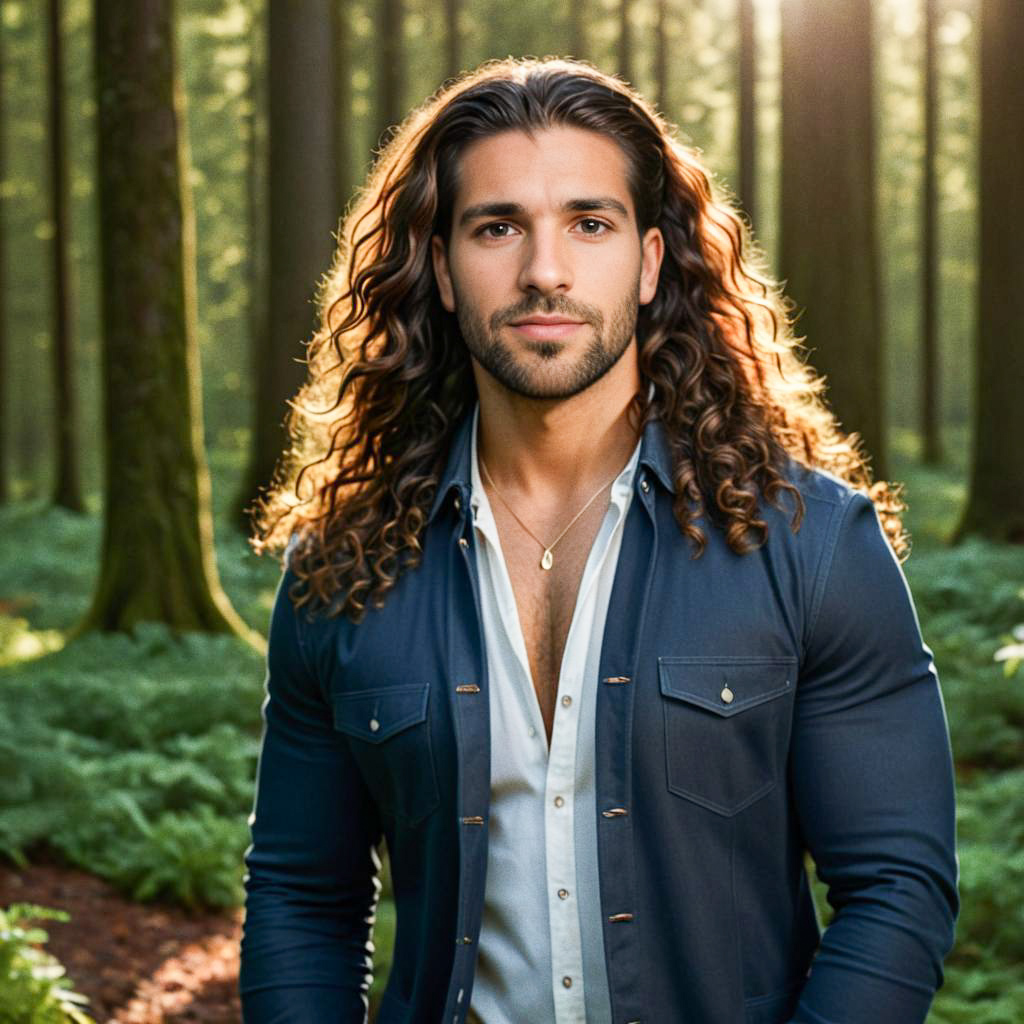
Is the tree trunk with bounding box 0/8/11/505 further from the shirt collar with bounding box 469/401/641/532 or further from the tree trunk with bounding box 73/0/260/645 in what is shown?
the shirt collar with bounding box 469/401/641/532

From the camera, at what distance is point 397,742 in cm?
268

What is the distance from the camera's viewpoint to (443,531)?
116 inches

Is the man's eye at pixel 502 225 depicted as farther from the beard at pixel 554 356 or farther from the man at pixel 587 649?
the beard at pixel 554 356

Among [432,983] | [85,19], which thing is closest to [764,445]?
[432,983]

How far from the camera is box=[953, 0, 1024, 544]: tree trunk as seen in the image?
42.7 ft

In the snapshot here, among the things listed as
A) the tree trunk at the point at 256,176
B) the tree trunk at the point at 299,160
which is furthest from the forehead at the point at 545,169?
the tree trunk at the point at 256,176

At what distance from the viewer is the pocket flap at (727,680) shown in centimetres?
250

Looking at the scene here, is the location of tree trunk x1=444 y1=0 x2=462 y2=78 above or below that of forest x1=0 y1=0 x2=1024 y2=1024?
above

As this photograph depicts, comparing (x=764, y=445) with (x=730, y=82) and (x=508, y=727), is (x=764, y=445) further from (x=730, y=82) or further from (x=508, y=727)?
(x=730, y=82)

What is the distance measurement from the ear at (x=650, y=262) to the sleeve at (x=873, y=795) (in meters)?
0.75

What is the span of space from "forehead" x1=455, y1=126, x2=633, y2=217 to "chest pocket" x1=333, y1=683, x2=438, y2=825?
3.22 feet

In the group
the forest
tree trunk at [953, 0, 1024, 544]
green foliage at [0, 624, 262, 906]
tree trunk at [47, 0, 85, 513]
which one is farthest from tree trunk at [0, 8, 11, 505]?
tree trunk at [953, 0, 1024, 544]

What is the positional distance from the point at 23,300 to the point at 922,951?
35.7m

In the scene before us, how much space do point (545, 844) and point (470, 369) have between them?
115 cm
